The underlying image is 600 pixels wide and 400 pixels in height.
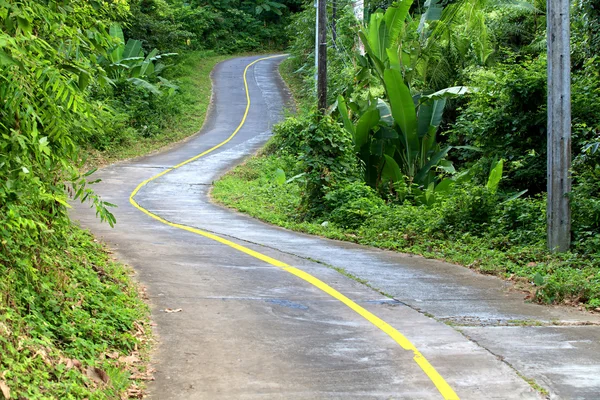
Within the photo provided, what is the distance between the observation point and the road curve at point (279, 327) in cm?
595

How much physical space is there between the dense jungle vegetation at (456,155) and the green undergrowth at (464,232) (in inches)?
1.1

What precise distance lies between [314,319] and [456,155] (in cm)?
1365

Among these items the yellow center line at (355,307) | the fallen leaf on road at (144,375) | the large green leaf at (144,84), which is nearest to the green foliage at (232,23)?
the large green leaf at (144,84)

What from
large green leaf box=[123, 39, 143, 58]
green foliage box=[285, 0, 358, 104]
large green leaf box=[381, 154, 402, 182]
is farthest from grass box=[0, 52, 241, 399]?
large green leaf box=[123, 39, 143, 58]

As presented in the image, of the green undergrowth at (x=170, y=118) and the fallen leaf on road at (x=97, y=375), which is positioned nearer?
the fallen leaf on road at (x=97, y=375)

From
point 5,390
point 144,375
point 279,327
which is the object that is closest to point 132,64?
point 279,327

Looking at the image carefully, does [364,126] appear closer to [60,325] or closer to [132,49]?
A: [60,325]

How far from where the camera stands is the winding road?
5.98 metres

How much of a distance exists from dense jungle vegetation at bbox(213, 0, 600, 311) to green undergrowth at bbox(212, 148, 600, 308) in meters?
0.03

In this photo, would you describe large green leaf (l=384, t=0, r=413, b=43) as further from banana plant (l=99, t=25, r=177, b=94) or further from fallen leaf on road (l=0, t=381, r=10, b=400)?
banana plant (l=99, t=25, r=177, b=94)

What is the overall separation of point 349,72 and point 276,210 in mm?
13107

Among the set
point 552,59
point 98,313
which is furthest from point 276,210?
point 98,313

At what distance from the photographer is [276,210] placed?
19.7 metres

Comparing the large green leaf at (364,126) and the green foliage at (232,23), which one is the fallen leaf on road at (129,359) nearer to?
the large green leaf at (364,126)
